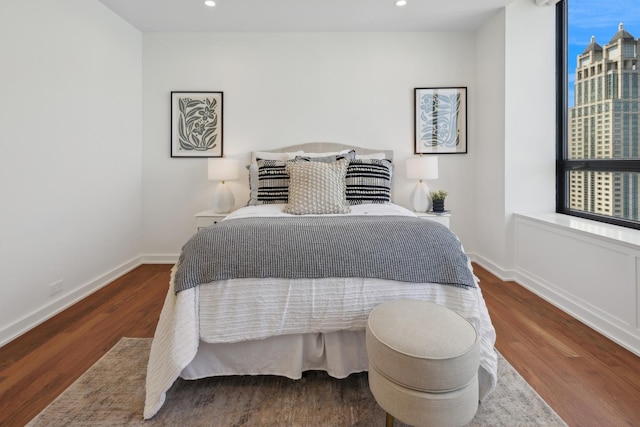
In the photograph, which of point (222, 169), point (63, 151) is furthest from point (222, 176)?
point (63, 151)

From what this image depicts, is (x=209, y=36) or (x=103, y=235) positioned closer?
(x=103, y=235)

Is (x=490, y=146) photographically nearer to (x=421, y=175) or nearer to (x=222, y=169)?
(x=421, y=175)

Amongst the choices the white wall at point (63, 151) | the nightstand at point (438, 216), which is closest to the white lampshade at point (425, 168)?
the nightstand at point (438, 216)

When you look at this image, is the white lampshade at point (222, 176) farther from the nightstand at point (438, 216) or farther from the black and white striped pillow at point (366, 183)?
the nightstand at point (438, 216)

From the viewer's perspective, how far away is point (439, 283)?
1531 millimetres

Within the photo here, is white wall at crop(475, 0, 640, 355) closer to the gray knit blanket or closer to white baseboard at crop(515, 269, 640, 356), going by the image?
white baseboard at crop(515, 269, 640, 356)

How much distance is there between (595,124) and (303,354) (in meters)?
2.88

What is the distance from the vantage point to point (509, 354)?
6.15 feet

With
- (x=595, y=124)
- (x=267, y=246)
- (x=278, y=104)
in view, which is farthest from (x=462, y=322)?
(x=278, y=104)

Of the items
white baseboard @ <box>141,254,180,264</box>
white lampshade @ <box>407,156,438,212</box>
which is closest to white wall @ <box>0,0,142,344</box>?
white baseboard @ <box>141,254,180,264</box>

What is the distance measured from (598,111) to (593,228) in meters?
1.01

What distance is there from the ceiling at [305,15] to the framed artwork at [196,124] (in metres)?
0.70

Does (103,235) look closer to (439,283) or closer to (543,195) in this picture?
(439,283)

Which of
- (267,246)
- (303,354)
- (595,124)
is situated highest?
(595,124)
